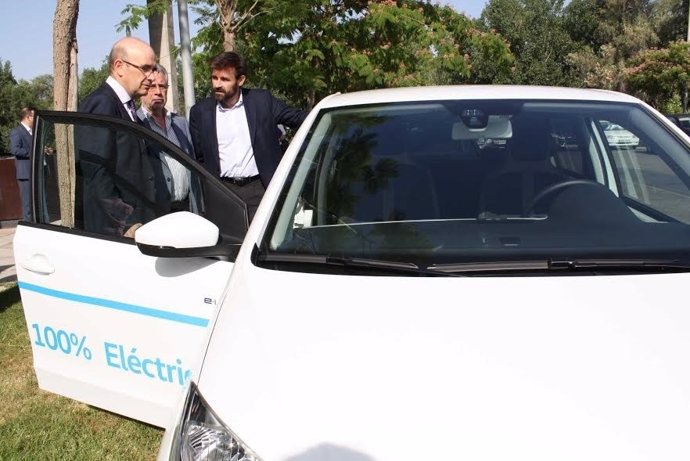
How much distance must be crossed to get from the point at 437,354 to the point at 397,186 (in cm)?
99

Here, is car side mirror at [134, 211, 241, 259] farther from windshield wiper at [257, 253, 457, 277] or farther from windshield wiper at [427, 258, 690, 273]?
windshield wiper at [427, 258, 690, 273]

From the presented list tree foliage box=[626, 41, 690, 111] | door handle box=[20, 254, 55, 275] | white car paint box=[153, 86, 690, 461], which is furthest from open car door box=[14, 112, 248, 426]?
tree foliage box=[626, 41, 690, 111]

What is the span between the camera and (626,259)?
2.08 m

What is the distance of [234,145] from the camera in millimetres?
4410

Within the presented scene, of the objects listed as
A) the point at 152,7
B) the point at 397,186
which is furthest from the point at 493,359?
the point at 152,7

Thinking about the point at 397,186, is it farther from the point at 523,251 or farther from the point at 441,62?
the point at 441,62

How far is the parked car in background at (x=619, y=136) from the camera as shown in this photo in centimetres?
286

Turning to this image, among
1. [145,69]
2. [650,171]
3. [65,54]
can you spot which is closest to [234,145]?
[145,69]

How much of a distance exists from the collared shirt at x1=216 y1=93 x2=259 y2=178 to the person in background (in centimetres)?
23

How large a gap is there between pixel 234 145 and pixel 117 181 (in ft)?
4.18

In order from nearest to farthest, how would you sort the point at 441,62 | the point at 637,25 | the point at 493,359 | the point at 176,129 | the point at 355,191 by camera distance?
the point at 493,359 < the point at 355,191 < the point at 176,129 < the point at 441,62 < the point at 637,25

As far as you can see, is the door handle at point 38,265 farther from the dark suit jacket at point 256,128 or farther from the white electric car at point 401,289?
the dark suit jacket at point 256,128

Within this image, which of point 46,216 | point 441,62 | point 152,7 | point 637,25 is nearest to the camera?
point 46,216

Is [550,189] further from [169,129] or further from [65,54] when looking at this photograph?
[65,54]
